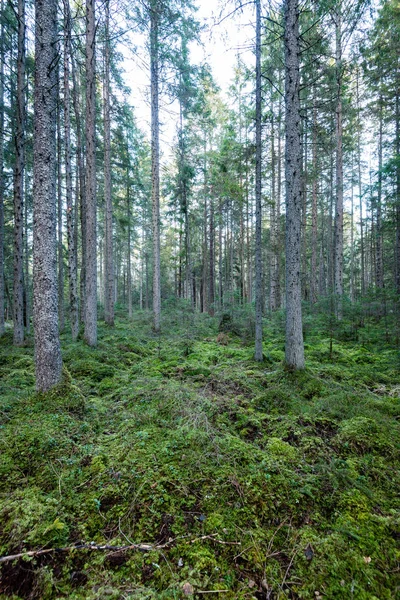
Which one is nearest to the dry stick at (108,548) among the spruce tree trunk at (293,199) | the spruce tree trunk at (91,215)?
the spruce tree trunk at (293,199)

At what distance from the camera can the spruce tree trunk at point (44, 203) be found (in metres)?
4.57

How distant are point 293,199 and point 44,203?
200 inches

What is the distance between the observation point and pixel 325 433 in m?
3.95

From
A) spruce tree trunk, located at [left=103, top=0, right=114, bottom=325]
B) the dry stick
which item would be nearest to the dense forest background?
the dry stick

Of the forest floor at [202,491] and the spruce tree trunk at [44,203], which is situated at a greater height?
the spruce tree trunk at [44,203]

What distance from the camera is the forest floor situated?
6.16 feet

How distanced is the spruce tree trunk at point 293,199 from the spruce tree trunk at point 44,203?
15.6ft

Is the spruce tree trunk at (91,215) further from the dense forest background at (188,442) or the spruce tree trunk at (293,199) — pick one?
the spruce tree trunk at (293,199)

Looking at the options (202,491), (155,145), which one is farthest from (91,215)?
(202,491)

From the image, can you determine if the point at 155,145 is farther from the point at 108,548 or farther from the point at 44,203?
the point at 108,548

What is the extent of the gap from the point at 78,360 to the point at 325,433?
240 inches

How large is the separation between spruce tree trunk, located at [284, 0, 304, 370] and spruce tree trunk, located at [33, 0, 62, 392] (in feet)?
15.6

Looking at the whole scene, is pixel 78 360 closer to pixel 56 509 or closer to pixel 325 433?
pixel 56 509

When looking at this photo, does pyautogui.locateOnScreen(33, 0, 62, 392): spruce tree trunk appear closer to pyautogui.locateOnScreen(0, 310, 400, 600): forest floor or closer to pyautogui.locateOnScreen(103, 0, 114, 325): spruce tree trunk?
pyautogui.locateOnScreen(0, 310, 400, 600): forest floor
